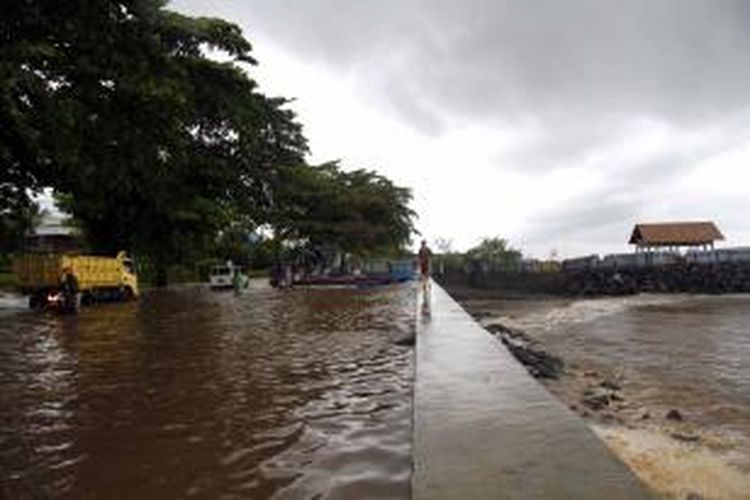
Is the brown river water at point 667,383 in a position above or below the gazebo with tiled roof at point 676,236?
below

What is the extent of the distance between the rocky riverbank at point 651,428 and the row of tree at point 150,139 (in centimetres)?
664

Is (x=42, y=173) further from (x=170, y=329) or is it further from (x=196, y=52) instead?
(x=170, y=329)

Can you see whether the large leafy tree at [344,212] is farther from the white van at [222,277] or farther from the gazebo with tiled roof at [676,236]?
the gazebo with tiled roof at [676,236]

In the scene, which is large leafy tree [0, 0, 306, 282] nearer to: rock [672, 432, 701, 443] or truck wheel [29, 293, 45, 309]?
truck wheel [29, 293, 45, 309]

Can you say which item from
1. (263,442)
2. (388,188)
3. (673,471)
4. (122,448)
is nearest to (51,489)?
(122,448)

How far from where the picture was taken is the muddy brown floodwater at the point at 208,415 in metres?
6.52

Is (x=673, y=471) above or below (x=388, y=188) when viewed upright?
below

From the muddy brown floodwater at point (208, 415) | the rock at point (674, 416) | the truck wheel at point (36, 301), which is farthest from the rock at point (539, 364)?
the truck wheel at point (36, 301)

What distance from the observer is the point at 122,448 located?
7.63 meters

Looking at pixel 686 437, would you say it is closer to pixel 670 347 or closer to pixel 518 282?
pixel 670 347

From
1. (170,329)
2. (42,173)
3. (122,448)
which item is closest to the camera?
(122,448)

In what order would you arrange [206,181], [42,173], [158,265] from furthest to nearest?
[158,265], [206,181], [42,173]

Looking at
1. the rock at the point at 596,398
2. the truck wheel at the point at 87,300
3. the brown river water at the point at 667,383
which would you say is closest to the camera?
the brown river water at the point at 667,383

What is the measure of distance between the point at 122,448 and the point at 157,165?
49.3 feet
